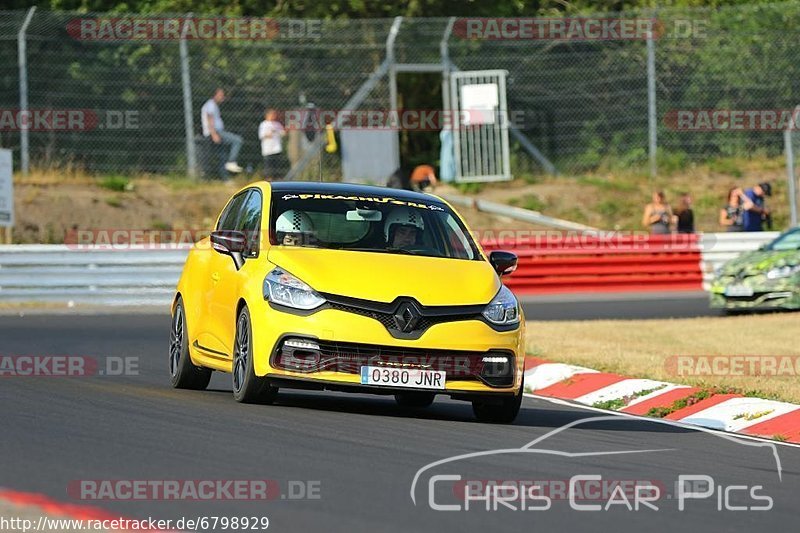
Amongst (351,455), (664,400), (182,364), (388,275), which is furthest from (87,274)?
(351,455)

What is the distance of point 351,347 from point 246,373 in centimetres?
75

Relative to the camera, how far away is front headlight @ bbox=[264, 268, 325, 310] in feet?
33.0

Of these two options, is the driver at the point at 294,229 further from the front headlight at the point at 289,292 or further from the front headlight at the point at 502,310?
the front headlight at the point at 502,310

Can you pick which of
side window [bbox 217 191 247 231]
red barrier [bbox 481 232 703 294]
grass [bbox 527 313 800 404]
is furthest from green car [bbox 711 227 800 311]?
side window [bbox 217 191 247 231]

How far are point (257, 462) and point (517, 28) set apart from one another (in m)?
22.7

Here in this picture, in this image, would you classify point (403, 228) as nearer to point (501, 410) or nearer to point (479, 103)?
point (501, 410)

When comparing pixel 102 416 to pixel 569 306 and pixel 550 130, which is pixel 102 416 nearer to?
pixel 569 306

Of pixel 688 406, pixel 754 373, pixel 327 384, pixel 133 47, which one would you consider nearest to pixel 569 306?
pixel 133 47

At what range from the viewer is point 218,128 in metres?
27.1
